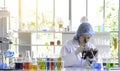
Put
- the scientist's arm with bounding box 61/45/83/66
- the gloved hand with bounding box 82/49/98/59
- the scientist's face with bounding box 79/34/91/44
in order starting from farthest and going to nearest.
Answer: the scientist's face with bounding box 79/34/91/44 → the scientist's arm with bounding box 61/45/83/66 → the gloved hand with bounding box 82/49/98/59

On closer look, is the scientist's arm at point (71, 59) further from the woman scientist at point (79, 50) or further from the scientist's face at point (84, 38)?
the scientist's face at point (84, 38)

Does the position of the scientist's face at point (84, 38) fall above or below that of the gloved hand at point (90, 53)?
above

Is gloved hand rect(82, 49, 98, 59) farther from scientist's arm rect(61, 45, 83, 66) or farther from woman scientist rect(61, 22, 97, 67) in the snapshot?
scientist's arm rect(61, 45, 83, 66)

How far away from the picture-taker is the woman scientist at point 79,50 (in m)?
3.24

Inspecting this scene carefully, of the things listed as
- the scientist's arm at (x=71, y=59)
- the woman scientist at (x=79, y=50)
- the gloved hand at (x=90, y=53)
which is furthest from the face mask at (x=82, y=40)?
the gloved hand at (x=90, y=53)

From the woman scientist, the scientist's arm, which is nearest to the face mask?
the woman scientist

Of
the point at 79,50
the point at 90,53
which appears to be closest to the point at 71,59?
the point at 79,50

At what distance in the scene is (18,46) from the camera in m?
6.15

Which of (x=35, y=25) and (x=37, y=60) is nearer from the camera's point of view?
(x=37, y=60)

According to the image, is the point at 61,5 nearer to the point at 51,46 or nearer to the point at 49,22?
the point at 49,22

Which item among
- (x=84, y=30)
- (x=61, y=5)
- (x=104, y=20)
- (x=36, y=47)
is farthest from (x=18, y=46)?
(x=84, y=30)

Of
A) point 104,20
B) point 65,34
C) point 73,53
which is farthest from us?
point 104,20

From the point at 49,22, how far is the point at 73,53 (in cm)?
302

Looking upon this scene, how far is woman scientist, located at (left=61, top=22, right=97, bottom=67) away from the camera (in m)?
3.24
